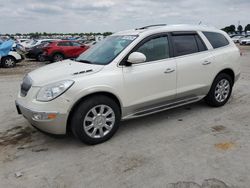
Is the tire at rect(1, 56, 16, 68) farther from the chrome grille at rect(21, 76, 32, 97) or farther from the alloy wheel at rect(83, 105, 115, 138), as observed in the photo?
the alloy wheel at rect(83, 105, 115, 138)

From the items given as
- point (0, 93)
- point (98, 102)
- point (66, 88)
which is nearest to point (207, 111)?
point (98, 102)

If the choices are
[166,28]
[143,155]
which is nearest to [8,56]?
[166,28]

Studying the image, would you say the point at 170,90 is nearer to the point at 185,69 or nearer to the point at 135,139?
the point at 185,69

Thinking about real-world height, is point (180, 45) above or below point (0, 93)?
above

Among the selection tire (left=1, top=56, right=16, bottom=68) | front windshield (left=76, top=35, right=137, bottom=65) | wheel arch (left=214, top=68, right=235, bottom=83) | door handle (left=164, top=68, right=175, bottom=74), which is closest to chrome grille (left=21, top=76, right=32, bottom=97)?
front windshield (left=76, top=35, right=137, bottom=65)

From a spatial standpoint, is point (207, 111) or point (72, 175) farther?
point (207, 111)

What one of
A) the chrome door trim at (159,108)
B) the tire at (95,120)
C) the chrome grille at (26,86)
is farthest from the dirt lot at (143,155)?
the chrome grille at (26,86)

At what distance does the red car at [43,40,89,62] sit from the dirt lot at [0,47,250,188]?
459 inches

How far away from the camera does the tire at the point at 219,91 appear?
5402 mm

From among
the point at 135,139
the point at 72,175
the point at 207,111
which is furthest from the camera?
the point at 207,111

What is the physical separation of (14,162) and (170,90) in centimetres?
275

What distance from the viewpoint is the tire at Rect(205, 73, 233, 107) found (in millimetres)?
5402

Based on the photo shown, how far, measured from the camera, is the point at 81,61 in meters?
4.72

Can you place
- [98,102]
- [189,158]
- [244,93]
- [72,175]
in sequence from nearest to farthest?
[72,175] → [189,158] → [98,102] → [244,93]
